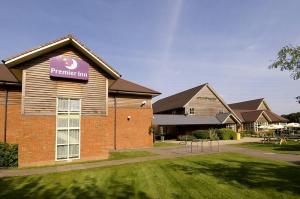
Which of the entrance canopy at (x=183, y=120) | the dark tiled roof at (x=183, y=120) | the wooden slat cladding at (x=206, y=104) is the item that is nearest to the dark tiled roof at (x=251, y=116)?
the wooden slat cladding at (x=206, y=104)

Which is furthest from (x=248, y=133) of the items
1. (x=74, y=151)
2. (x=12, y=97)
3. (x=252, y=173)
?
(x=12, y=97)

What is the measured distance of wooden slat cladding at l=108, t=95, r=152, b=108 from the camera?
84.1 feet

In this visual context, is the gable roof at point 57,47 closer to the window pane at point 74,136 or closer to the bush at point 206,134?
the window pane at point 74,136

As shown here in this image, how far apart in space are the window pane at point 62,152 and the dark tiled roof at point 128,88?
362 inches

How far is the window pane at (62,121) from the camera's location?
55.1 ft

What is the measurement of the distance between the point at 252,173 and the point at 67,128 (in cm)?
1117

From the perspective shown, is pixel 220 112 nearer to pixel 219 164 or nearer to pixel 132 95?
pixel 132 95

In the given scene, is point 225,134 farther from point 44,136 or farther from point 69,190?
point 69,190

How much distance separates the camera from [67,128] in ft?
55.8

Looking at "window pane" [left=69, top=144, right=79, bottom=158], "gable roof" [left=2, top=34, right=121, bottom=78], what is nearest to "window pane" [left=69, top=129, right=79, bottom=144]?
"window pane" [left=69, top=144, right=79, bottom=158]

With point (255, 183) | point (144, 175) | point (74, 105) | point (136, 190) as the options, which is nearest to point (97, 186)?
point (136, 190)

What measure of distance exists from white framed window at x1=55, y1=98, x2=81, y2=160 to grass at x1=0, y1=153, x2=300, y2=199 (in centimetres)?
338

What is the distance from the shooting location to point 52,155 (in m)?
16.3

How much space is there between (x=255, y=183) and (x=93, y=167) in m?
8.67
